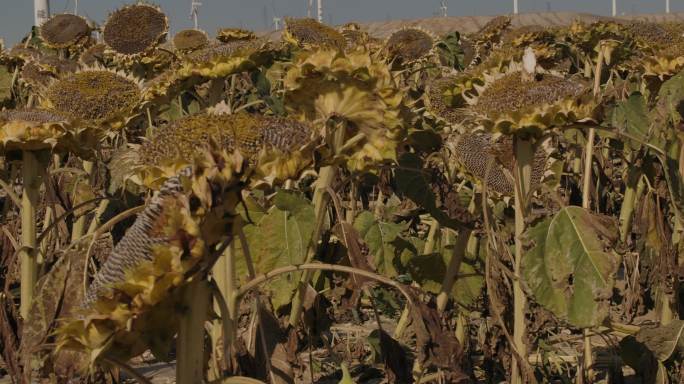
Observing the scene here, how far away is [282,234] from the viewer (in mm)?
2654

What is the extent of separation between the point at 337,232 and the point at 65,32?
26.9 ft

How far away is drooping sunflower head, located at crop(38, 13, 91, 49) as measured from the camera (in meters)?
10.2

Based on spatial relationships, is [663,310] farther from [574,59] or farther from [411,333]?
[574,59]

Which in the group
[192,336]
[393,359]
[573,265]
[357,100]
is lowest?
[393,359]

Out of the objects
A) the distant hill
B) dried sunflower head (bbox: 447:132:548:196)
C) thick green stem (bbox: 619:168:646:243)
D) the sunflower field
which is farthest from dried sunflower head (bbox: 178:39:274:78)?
the distant hill

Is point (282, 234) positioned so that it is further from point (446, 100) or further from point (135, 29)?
point (135, 29)

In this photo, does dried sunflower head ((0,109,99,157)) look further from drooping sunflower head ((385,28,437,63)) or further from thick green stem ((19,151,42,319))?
drooping sunflower head ((385,28,437,63))

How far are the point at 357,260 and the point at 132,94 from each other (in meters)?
1.86

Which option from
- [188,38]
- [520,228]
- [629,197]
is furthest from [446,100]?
[188,38]

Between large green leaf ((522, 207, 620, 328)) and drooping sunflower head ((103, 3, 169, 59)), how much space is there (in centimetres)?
430

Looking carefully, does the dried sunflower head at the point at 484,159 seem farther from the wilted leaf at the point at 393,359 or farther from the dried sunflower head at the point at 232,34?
the dried sunflower head at the point at 232,34

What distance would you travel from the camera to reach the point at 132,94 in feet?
13.2

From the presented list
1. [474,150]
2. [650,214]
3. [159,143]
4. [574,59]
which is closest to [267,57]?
[474,150]

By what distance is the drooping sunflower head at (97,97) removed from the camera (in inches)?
151
